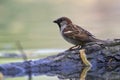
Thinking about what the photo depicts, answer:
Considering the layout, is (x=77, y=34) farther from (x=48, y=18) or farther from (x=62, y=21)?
(x=48, y=18)

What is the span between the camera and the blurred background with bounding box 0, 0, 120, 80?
13219 mm

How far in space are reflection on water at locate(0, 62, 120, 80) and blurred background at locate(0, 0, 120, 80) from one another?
2.02 m

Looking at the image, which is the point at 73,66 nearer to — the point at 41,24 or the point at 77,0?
the point at 41,24

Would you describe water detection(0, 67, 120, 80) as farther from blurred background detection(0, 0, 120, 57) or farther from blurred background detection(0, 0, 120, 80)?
blurred background detection(0, 0, 120, 57)

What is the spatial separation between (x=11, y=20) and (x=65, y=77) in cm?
939

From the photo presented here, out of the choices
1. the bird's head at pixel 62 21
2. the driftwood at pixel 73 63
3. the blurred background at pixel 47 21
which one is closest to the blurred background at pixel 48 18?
the blurred background at pixel 47 21

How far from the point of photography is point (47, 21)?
18.4 metres

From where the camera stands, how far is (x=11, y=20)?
1841 centimetres

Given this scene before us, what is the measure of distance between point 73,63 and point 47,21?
28.7 ft

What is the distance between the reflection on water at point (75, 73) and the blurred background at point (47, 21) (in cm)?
202

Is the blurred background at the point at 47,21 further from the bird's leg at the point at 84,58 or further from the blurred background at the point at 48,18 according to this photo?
the bird's leg at the point at 84,58

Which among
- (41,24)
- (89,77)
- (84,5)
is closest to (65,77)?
(89,77)

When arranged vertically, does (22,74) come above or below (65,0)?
below

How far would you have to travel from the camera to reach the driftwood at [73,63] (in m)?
9.66
